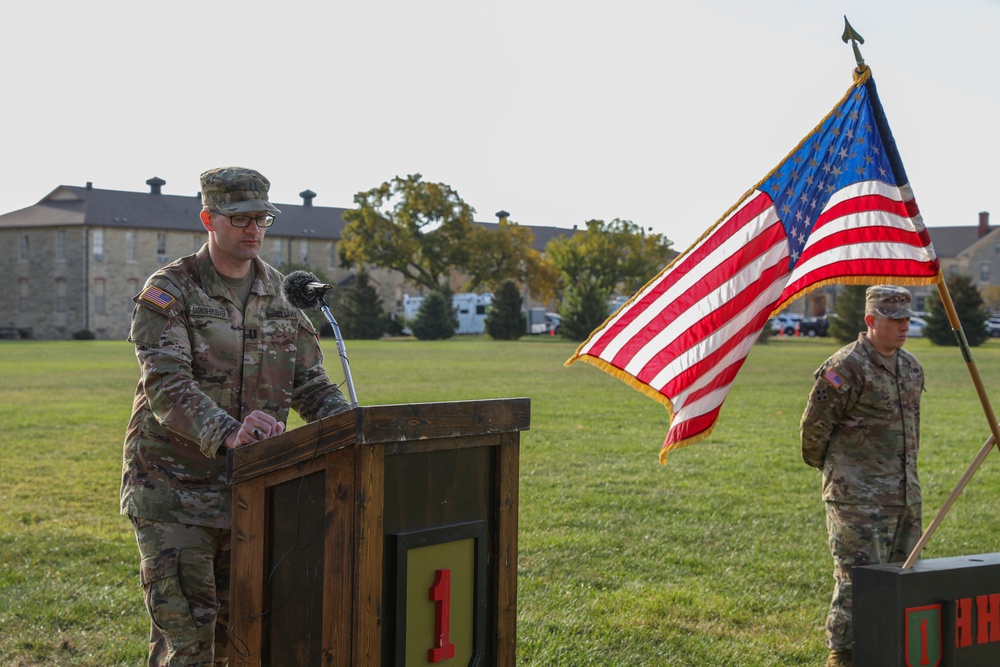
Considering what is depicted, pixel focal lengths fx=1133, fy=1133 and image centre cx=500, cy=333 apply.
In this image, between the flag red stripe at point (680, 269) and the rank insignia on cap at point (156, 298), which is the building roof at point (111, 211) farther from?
the rank insignia on cap at point (156, 298)

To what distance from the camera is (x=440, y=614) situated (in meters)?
3.43

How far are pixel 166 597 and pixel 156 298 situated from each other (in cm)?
109

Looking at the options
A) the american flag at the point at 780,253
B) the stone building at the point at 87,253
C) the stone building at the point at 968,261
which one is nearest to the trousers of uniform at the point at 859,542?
the american flag at the point at 780,253

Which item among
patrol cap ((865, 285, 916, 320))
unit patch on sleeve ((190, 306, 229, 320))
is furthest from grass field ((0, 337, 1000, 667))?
unit patch on sleeve ((190, 306, 229, 320))

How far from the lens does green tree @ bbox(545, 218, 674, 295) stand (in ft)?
288

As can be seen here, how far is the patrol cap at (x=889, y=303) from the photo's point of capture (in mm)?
6121

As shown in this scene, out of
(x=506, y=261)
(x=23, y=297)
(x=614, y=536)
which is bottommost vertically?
(x=614, y=536)

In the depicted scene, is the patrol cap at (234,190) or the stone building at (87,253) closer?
the patrol cap at (234,190)

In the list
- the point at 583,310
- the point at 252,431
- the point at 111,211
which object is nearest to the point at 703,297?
the point at 252,431

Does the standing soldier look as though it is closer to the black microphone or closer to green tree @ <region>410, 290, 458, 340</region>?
the black microphone

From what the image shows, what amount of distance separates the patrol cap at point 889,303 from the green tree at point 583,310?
189 feet

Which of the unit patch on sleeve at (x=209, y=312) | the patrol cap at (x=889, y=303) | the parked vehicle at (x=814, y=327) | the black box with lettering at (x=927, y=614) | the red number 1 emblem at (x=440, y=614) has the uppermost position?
the patrol cap at (x=889, y=303)

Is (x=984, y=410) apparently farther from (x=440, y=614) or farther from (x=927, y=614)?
(x=440, y=614)

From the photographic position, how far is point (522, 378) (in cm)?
2977
